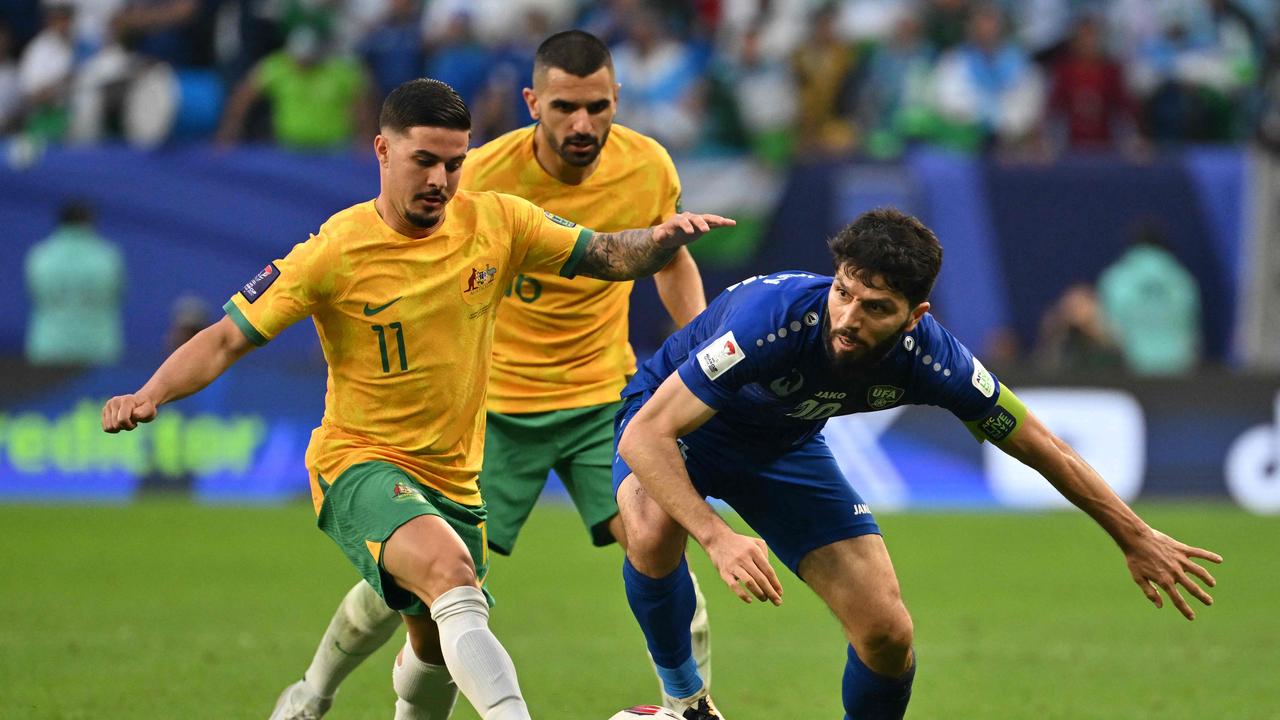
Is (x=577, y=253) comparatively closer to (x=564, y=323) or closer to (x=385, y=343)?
(x=385, y=343)

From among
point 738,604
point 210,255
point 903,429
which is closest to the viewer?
point 738,604

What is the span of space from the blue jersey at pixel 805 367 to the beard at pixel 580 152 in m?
1.39

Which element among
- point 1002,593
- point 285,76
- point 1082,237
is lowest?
point 1002,593

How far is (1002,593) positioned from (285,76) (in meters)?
8.80

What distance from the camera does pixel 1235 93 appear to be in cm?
1727

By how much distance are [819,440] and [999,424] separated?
914 mm

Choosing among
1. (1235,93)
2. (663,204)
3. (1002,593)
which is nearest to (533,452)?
(663,204)

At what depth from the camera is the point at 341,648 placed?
655 centimetres

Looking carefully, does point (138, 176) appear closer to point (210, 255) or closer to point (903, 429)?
point (210, 255)

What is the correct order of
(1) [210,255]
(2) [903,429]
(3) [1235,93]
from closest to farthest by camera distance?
(2) [903,429] < (1) [210,255] < (3) [1235,93]

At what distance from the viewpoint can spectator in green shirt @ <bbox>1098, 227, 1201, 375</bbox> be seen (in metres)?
15.9

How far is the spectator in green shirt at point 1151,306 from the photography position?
15.9 m

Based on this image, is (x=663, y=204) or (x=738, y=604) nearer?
(x=663, y=204)

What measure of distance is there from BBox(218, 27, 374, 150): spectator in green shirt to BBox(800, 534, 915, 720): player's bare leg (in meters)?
11.1
